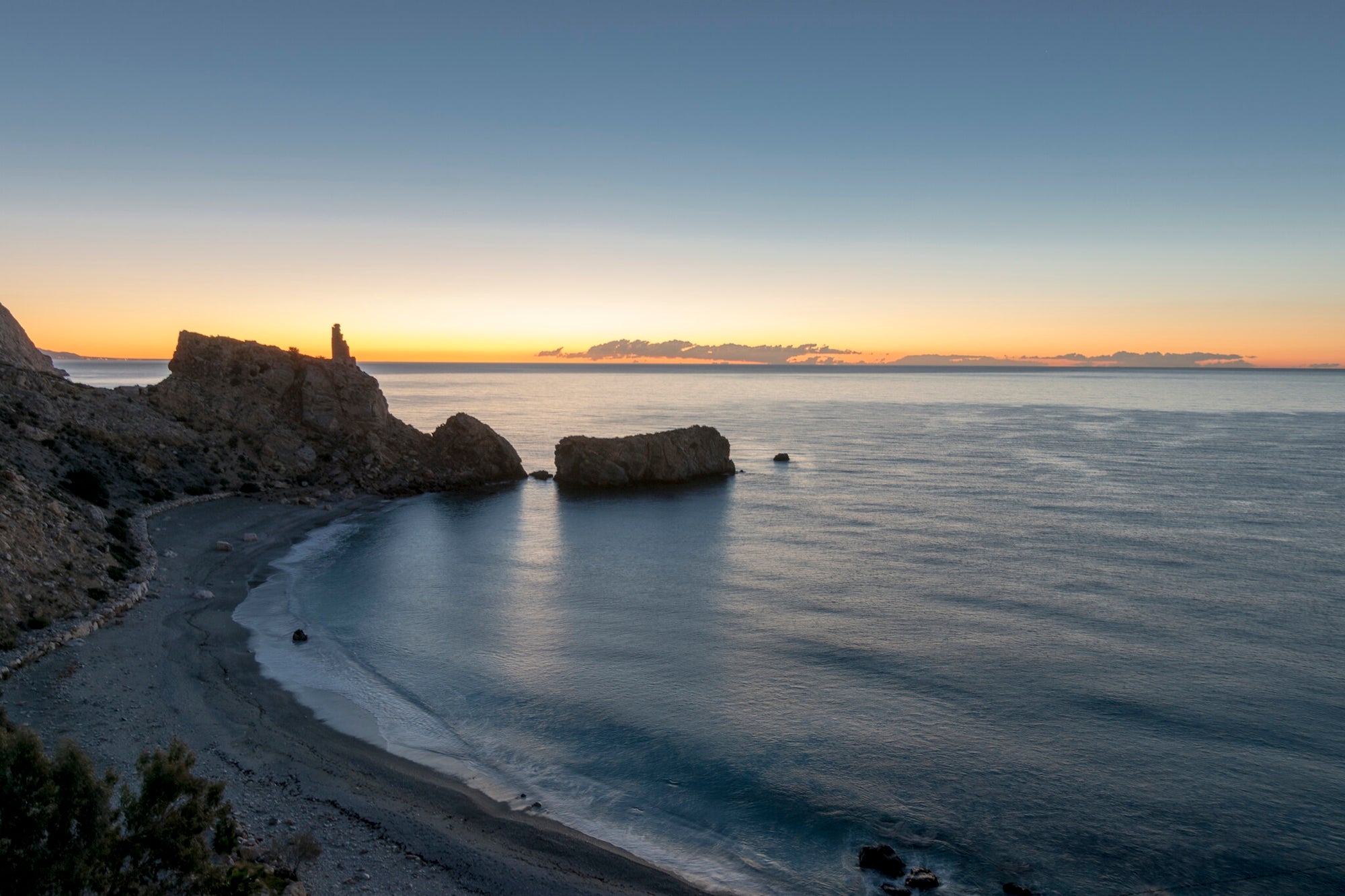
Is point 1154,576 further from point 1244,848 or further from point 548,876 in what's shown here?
point 548,876

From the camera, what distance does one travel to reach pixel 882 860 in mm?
18016

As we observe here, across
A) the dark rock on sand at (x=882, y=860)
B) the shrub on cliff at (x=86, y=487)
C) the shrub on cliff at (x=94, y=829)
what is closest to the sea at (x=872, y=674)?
the dark rock on sand at (x=882, y=860)

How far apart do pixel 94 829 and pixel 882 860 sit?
15.3 metres

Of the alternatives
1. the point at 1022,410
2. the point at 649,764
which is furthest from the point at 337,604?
the point at 1022,410

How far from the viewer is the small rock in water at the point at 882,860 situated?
58.6 ft

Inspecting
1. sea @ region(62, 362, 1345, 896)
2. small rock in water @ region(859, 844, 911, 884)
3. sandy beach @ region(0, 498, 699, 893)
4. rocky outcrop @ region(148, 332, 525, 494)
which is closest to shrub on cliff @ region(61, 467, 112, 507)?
sea @ region(62, 362, 1345, 896)

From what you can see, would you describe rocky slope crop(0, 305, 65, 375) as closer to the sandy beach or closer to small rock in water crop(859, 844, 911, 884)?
the sandy beach

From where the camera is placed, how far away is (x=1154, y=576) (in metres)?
40.1

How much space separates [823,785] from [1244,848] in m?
9.78

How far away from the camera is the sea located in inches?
760

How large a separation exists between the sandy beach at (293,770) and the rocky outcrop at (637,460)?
4215cm

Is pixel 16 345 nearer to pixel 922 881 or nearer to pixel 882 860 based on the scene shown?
pixel 882 860

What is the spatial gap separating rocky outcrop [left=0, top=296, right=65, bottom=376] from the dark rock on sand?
73550mm

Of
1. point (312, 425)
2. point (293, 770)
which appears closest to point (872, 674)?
point (293, 770)
